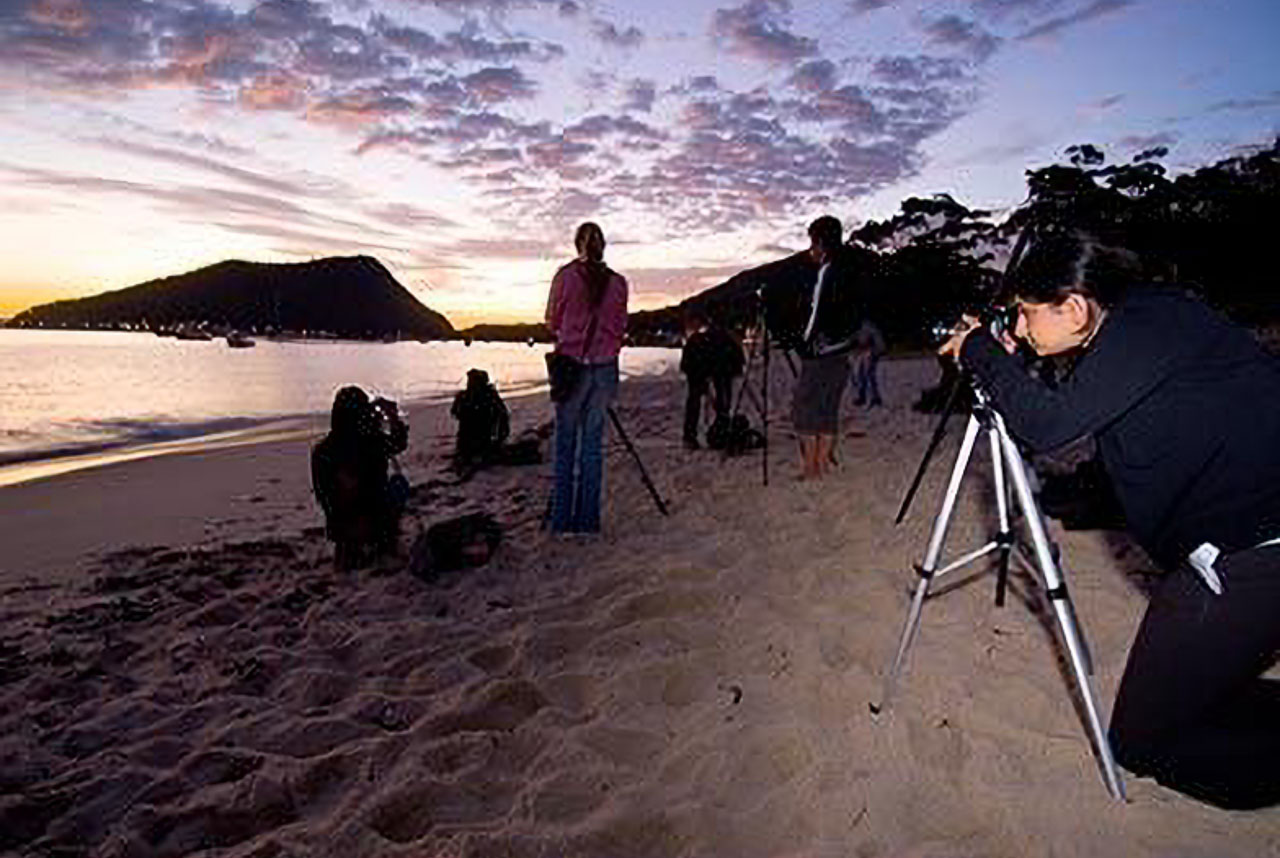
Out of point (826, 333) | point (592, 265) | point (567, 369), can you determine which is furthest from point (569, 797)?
point (826, 333)

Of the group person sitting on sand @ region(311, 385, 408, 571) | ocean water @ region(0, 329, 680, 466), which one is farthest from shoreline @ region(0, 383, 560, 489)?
person sitting on sand @ region(311, 385, 408, 571)

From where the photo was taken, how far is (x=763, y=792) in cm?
259

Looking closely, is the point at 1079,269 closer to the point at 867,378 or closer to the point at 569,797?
the point at 569,797

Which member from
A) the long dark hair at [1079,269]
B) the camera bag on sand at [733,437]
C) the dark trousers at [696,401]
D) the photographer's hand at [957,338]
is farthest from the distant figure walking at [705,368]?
the long dark hair at [1079,269]

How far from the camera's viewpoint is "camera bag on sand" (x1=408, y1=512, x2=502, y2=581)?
5.21 m

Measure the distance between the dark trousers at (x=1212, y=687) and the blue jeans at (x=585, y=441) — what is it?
13.9ft

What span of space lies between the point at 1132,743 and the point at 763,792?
1215mm

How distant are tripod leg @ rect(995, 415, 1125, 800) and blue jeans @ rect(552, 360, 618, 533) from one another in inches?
145

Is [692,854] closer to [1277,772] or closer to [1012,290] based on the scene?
[1277,772]

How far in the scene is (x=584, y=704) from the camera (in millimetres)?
3328

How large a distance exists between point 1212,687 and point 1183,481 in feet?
2.09

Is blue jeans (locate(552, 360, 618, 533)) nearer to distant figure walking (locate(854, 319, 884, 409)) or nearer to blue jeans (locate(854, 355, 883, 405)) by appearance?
distant figure walking (locate(854, 319, 884, 409))

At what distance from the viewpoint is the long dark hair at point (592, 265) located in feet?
18.7

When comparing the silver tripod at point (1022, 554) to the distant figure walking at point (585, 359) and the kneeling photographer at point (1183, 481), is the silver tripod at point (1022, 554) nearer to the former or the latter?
the kneeling photographer at point (1183, 481)
